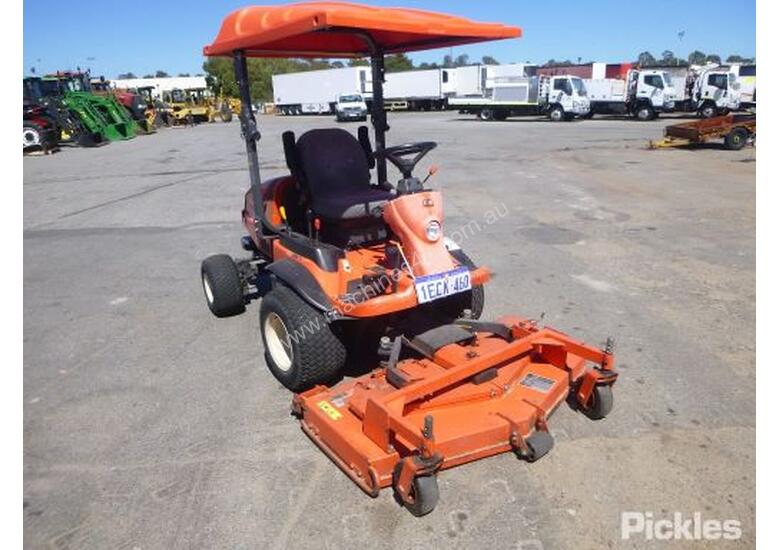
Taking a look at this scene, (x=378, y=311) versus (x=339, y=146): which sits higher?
(x=339, y=146)

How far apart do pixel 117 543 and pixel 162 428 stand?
2.99 feet

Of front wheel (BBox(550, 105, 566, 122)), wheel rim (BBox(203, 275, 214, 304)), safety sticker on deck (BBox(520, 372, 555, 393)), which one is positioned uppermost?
front wheel (BBox(550, 105, 566, 122))

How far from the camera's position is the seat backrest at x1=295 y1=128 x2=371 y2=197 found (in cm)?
409

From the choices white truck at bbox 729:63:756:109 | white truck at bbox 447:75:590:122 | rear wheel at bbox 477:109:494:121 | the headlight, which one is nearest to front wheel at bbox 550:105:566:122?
white truck at bbox 447:75:590:122

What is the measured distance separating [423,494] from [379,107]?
3.08 m

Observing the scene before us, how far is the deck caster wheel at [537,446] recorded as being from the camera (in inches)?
108

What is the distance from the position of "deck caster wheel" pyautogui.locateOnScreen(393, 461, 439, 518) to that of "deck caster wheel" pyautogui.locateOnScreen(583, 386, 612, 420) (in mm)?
1216

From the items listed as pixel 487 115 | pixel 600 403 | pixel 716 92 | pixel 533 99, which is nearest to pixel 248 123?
pixel 600 403

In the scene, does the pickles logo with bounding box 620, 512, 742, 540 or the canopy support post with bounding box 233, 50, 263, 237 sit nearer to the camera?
the pickles logo with bounding box 620, 512, 742, 540

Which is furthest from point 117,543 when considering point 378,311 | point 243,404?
point 378,311

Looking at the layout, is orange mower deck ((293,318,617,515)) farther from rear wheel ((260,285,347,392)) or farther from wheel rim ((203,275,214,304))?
wheel rim ((203,275,214,304))

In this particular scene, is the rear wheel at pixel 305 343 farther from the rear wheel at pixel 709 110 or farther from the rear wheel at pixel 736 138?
the rear wheel at pixel 709 110

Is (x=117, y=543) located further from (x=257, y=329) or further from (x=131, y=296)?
(x=131, y=296)

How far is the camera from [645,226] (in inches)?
294
